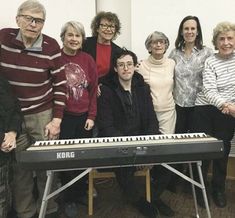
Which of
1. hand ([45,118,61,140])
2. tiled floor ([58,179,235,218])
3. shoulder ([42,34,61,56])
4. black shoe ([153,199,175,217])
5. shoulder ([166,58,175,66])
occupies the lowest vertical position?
tiled floor ([58,179,235,218])

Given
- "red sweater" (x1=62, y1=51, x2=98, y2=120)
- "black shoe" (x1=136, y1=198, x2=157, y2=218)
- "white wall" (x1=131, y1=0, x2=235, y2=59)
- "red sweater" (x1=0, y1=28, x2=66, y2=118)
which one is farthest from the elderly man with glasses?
"white wall" (x1=131, y1=0, x2=235, y2=59)

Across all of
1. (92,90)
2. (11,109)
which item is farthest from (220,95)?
(11,109)

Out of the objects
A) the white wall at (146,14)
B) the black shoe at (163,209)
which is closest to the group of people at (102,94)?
the black shoe at (163,209)

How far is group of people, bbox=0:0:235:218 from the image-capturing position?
1.98 m

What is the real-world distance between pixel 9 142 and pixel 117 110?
85 centimetres

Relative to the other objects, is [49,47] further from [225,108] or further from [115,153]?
[225,108]

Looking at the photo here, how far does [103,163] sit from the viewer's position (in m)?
1.73

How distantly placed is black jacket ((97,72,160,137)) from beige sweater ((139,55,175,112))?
88mm

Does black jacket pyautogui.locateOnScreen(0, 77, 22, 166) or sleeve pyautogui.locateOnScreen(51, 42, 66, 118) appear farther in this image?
sleeve pyautogui.locateOnScreen(51, 42, 66, 118)

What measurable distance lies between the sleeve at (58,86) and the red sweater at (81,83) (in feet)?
0.49

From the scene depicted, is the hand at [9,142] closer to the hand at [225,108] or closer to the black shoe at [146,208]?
the black shoe at [146,208]

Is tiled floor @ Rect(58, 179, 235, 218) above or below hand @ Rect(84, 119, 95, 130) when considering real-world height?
below

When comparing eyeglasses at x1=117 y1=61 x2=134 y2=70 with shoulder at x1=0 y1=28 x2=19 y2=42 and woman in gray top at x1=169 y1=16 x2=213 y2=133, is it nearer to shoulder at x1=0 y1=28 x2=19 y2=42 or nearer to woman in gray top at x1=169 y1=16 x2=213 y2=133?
woman in gray top at x1=169 y1=16 x2=213 y2=133

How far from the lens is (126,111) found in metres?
2.44
